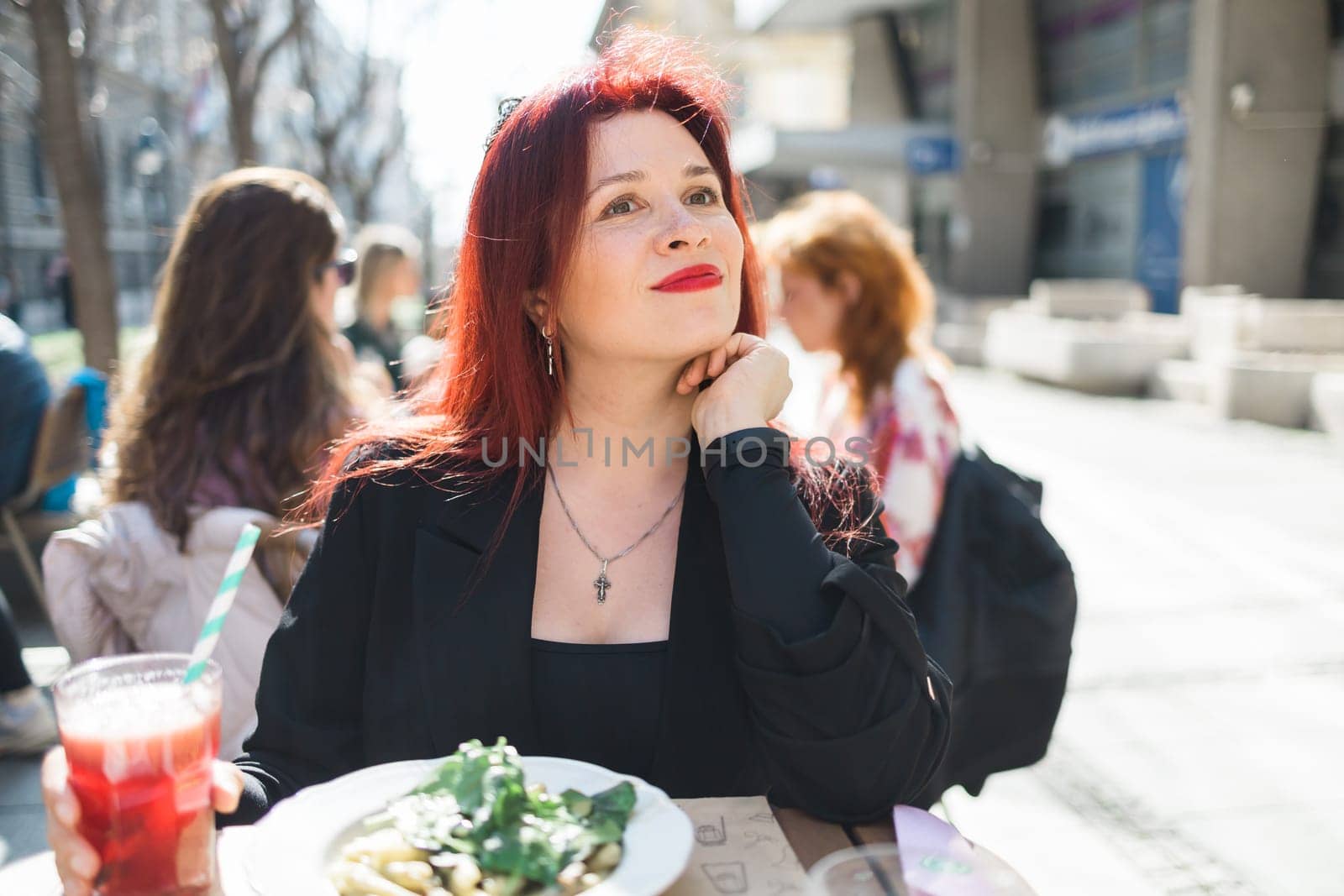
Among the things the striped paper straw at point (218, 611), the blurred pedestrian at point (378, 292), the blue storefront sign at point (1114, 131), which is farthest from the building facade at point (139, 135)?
the blue storefront sign at point (1114, 131)

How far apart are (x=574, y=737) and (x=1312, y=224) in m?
17.6

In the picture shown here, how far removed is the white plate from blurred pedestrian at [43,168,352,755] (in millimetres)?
1401

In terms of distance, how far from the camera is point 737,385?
1.97 m

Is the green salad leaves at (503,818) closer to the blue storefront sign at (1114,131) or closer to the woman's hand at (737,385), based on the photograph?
the woman's hand at (737,385)

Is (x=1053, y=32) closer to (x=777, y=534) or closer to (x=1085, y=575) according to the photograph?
(x=1085, y=575)

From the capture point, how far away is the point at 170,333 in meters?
2.91

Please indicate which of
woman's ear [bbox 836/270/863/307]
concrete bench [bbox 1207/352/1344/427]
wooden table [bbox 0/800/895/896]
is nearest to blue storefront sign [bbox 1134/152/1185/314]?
concrete bench [bbox 1207/352/1344/427]

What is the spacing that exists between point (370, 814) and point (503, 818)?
0.64 feet

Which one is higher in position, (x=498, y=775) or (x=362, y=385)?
(x=362, y=385)

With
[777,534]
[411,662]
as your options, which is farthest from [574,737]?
[777,534]

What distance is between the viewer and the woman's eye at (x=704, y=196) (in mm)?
2023

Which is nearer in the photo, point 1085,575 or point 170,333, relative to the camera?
point 170,333

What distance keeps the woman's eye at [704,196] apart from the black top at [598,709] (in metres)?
0.86

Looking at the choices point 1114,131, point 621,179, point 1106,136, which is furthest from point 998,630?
point 1106,136
